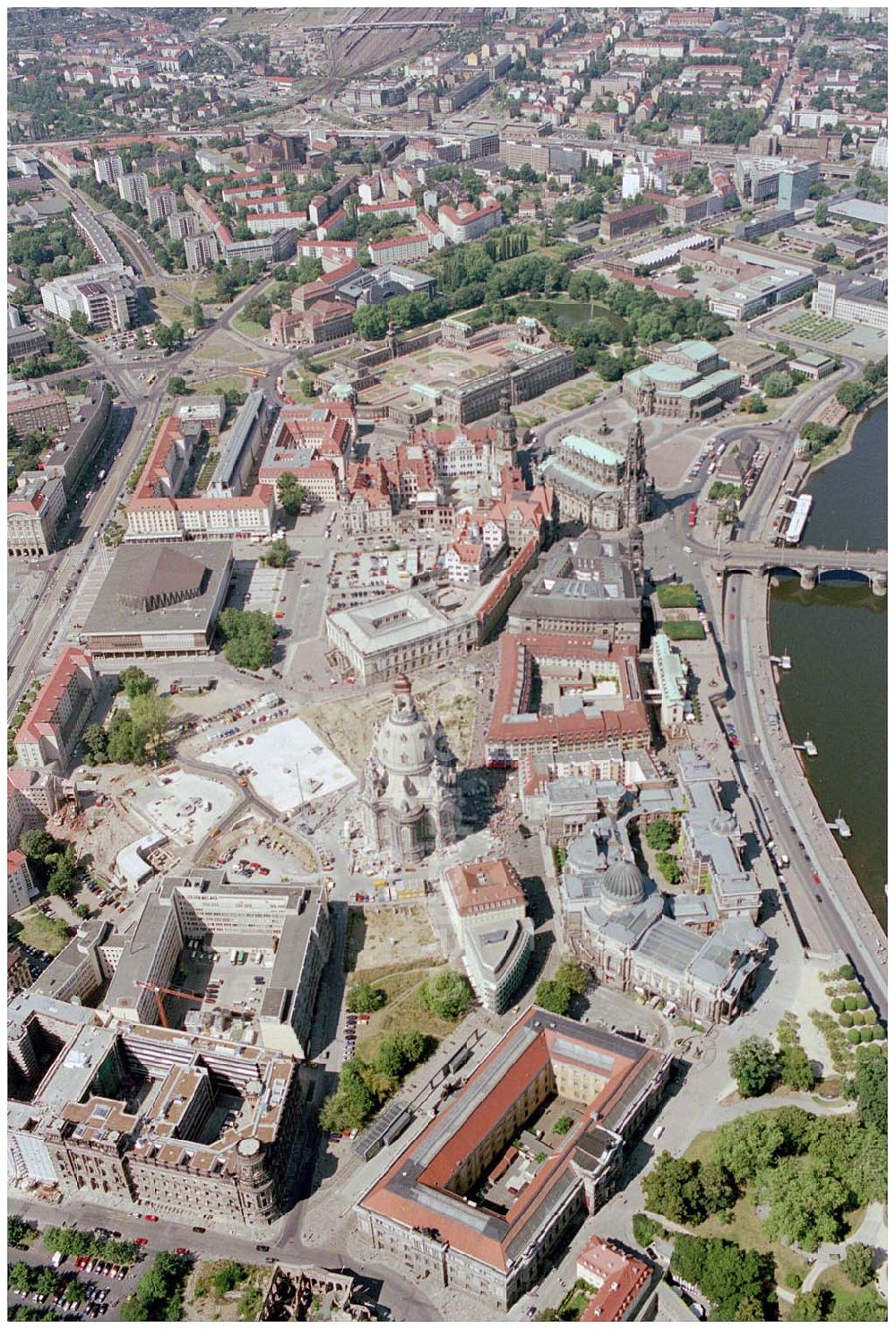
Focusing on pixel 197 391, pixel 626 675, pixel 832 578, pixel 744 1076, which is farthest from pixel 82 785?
pixel 197 391

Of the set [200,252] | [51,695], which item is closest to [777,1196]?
[51,695]

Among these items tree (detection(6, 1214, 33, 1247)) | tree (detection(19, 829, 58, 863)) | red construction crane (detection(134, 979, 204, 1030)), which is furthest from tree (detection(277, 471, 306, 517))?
tree (detection(6, 1214, 33, 1247))

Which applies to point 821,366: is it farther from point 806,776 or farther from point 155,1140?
point 155,1140

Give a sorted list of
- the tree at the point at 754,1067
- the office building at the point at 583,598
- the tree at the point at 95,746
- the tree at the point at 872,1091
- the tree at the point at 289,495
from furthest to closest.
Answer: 1. the tree at the point at 289,495
2. the office building at the point at 583,598
3. the tree at the point at 95,746
4. the tree at the point at 754,1067
5. the tree at the point at 872,1091

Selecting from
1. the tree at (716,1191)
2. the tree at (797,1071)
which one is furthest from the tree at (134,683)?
the tree at (716,1191)

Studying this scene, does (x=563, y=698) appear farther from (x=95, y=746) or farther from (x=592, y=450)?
(x=592, y=450)

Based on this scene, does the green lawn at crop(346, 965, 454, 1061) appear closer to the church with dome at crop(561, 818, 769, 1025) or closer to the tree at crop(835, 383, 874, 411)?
the church with dome at crop(561, 818, 769, 1025)

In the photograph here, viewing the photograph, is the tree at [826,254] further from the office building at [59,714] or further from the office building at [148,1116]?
the office building at [148,1116]
